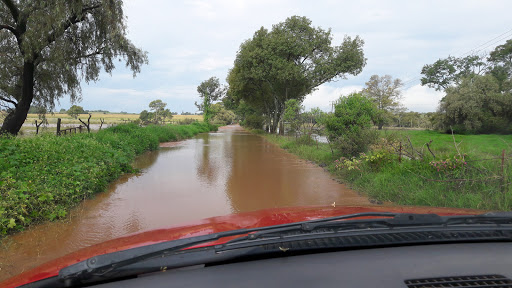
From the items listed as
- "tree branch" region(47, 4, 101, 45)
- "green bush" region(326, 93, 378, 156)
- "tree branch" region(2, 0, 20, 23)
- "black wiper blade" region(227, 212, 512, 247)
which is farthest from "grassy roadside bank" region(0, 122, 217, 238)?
"green bush" region(326, 93, 378, 156)

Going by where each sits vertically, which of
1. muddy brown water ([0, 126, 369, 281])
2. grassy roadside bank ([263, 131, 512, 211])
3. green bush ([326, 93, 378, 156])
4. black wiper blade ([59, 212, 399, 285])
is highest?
green bush ([326, 93, 378, 156])

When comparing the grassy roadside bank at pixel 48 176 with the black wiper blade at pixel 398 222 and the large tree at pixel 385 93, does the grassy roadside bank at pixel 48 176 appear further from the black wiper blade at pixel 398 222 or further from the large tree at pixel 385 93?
the large tree at pixel 385 93

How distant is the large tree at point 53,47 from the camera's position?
34.5ft

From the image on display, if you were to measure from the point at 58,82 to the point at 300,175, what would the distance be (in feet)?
42.6

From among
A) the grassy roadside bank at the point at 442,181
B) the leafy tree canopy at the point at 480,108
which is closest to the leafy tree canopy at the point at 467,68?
the leafy tree canopy at the point at 480,108

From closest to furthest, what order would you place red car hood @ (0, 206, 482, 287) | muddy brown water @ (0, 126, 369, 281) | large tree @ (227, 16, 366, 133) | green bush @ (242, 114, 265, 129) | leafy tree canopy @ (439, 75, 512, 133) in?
red car hood @ (0, 206, 482, 287)
muddy brown water @ (0, 126, 369, 281)
large tree @ (227, 16, 366, 133)
leafy tree canopy @ (439, 75, 512, 133)
green bush @ (242, 114, 265, 129)

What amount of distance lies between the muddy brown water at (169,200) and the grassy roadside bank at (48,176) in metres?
0.23

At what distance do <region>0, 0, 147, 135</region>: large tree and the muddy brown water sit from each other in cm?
573

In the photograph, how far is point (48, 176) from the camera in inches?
221

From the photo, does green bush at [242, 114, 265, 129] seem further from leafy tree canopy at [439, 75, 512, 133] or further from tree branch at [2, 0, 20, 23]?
tree branch at [2, 0, 20, 23]

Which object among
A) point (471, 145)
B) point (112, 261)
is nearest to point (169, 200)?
point (112, 261)

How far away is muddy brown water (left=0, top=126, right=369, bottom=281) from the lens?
13.5ft

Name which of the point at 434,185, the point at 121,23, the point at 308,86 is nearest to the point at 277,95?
the point at 308,86

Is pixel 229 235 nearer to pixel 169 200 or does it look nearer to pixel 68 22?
pixel 169 200
